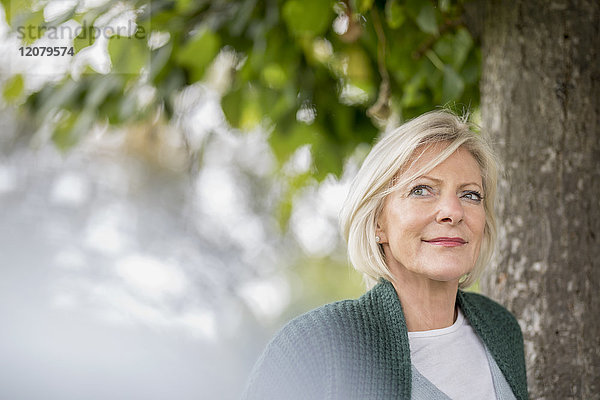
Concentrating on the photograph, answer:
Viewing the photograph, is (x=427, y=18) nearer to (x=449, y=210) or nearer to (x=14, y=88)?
(x=449, y=210)

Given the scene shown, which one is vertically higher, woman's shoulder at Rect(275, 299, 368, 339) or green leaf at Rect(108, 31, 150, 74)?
green leaf at Rect(108, 31, 150, 74)

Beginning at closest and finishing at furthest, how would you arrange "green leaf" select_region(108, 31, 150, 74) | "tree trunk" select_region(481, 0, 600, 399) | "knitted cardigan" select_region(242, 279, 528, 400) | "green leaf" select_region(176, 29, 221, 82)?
"knitted cardigan" select_region(242, 279, 528, 400) → "tree trunk" select_region(481, 0, 600, 399) → "green leaf" select_region(108, 31, 150, 74) → "green leaf" select_region(176, 29, 221, 82)

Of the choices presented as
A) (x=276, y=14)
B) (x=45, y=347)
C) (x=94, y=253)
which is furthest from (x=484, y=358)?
(x=94, y=253)

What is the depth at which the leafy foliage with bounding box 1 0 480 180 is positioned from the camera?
221 cm

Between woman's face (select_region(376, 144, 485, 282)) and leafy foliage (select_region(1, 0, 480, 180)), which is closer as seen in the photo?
woman's face (select_region(376, 144, 485, 282))

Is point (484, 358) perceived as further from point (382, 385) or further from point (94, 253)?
point (94, 253)

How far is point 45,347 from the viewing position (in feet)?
10.5

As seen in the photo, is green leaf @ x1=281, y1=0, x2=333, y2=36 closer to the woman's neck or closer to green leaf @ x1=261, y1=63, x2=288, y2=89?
green leaf @ x1=261, y1=63, x2=288, y2=89

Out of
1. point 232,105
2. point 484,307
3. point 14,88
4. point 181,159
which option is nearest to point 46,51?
point 14,88

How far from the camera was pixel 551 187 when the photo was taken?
1865 mm

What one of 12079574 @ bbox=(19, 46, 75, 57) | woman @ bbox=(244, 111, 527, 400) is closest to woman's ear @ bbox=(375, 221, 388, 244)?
woman @ bbox=(244, 111, 527, 400)

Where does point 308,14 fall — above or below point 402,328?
above

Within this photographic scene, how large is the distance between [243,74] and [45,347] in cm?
164

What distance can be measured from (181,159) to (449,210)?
5.17 meters
